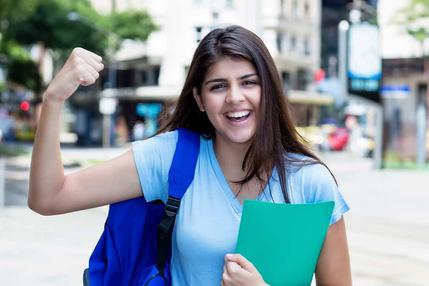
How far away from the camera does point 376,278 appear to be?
24.6ft

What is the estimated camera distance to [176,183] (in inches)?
79.5

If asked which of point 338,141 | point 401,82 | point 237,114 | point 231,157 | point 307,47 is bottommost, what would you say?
point 338,141

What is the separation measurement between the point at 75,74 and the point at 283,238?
70cm

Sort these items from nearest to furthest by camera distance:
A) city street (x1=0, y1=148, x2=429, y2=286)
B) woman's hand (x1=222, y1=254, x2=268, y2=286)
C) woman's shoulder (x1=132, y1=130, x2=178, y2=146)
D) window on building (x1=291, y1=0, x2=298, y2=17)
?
woman's hand (x1=222, y1=254, x2=268, y2=286) < woman's shoulder (x1=132, y1=130, x2=178, y2=146) < city street (x1=0, y1=148, x2=429, y2=286) < window on building (x1=291, y1=0, x2=298, y2=17)

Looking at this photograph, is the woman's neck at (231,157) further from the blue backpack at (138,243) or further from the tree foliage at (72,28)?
the tree foliage at (72,28)

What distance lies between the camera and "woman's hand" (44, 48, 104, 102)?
1926mm

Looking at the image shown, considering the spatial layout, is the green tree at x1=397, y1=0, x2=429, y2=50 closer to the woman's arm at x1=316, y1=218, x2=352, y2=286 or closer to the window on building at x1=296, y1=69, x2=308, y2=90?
the window on building at x1=296, y1=69, x2=308, y2=90

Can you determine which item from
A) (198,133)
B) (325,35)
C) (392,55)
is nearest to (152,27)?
(392,55)

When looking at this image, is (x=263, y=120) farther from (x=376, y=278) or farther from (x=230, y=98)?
(x=376, y=278)

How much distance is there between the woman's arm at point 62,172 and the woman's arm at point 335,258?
54cm

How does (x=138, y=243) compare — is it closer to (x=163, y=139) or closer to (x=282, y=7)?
(x=163, y=139)

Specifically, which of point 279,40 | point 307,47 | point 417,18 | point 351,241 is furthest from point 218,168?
point 307,47

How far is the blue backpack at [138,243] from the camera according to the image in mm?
2031

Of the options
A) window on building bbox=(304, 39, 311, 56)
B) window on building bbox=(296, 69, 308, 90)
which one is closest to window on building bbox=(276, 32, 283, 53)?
window on building bbox=(296, 69, 308, 90)
